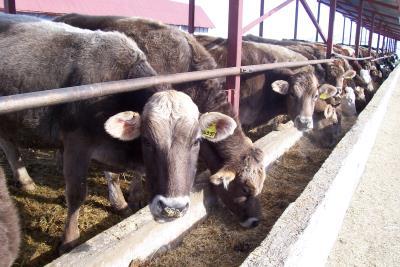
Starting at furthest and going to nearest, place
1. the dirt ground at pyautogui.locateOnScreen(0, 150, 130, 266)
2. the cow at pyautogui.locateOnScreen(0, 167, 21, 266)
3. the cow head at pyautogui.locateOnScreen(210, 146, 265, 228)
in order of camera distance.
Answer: the cow head at pyautogui.locateOnScreen(210, 146, 265, 228)
the dirt ground at pyautogui.locateOnScreen(0, 150, 130, 266)
the cow at pyautogui.locateOnScreen(0, 167, 21, 266)

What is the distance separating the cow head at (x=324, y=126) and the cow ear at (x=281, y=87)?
44.4 inches

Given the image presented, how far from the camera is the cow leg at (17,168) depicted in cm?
431

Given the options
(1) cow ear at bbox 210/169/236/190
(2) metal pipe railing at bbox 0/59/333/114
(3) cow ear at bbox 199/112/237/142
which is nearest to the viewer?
(2) metal pipe railing at bbox 0/59/333/114

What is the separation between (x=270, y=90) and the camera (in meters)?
6.00

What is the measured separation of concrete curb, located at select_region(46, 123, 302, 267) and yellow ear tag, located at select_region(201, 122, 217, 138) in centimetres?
64

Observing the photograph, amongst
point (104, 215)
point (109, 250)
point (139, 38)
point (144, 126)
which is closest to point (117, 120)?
point (144, 126)

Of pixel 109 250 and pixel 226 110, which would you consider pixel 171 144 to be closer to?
pixel 109 250

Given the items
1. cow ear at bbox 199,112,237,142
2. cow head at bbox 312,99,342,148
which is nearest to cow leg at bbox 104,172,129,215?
cow ear at bbox 199,112,237,142

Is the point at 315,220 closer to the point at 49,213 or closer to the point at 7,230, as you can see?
the point at 7,230

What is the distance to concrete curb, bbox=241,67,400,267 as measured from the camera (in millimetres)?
2443

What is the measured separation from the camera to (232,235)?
351 cm

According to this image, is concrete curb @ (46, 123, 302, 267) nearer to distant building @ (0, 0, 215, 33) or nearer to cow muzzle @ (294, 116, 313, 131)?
cow muzzle @ (294, 116, 313, 131)

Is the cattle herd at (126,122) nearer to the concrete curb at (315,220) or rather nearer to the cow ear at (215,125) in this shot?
the cow ear at (215,125)

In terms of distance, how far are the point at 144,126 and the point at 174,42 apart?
193 cm
